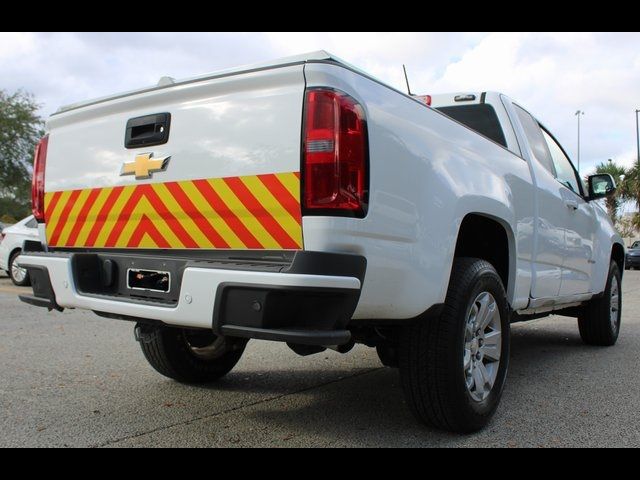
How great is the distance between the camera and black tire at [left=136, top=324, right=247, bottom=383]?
387 cm

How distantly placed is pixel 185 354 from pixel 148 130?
5.46 ft

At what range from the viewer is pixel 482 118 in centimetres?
443

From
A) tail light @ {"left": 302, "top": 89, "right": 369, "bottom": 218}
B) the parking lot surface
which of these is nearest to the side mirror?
the parking lot surface

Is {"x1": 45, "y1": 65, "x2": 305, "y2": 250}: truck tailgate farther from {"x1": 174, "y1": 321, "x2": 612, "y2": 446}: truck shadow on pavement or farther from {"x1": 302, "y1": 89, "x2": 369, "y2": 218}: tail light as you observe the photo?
{"x1": 174, "y1": 321, "x2": 612, "y2": 446}: truck shadow on pavement

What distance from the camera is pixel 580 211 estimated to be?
5020mm

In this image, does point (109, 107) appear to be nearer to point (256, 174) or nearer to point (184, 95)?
point (184, 95)

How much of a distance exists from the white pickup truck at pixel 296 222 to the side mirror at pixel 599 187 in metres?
1.89

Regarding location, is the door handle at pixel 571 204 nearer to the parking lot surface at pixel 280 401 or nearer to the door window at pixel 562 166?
the door window at pixel 562 166

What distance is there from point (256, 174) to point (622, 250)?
5037 millimetres

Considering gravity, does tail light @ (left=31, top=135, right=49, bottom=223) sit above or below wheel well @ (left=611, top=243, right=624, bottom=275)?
above

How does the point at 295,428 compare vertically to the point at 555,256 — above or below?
below

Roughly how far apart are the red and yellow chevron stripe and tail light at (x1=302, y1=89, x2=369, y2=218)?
0.08m

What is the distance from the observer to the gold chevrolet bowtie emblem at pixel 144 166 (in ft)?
9.29
